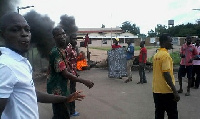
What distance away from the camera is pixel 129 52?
948cm

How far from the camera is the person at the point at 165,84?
3582 mm

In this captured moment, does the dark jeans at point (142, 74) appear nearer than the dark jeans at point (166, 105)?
No

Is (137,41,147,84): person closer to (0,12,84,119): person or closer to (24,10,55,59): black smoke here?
(24,10,55,59): black smoke

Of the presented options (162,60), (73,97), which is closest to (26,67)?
(73,97)

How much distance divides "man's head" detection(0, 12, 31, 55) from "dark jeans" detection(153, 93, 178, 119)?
2627 mm

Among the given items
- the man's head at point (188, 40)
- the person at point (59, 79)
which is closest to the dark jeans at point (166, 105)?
the person at point (59, 79)

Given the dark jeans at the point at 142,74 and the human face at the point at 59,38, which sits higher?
the human face at the point at 59,38

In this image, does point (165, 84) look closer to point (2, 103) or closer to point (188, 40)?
point (2, 103)

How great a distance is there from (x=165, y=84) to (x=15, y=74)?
8.91 ft

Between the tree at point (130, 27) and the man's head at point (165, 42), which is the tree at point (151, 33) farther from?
the man's head at point (165, 42)

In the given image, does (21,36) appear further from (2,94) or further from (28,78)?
(2,94)

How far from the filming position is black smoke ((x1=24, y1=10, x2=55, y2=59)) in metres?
13.2

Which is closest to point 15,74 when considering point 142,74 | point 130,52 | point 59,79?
point 59,79

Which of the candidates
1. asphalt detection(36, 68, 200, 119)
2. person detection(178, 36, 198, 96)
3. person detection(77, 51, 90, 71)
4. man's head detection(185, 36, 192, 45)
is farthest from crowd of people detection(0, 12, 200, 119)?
person detection(77, 51, 90, 71)
